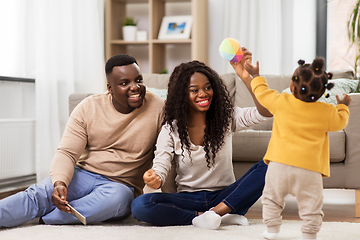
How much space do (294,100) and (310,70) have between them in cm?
11

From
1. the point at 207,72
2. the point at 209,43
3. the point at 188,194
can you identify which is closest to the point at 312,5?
the point at 209,43

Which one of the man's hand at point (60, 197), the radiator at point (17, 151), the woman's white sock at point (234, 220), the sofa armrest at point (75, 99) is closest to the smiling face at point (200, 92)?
the woman's white sock at point (234, 220)

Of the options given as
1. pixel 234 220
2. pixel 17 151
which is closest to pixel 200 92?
pixel 234 220

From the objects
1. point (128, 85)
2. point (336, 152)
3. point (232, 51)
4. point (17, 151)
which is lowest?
point (17, 151)

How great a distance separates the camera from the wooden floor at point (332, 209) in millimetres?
1856

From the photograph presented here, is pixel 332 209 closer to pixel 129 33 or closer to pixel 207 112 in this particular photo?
pixel 207 112

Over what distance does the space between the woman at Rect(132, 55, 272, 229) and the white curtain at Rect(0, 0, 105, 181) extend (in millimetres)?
1395

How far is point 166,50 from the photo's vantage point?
373cm

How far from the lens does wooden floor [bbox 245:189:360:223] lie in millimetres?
1856

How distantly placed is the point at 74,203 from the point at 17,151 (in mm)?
1218

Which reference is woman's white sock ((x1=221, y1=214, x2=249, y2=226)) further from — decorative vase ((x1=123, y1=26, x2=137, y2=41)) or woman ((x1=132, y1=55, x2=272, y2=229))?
decorative vase ((x1=123, y1=26, x2=137, y2=41))

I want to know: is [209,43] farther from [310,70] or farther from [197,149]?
[310,70]

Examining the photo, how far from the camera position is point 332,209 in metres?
2.08

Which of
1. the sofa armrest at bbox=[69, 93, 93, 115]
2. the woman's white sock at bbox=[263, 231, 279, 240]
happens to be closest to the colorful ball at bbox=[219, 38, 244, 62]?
the woman's white sock at bbox=[263, 231, 279, 240]
